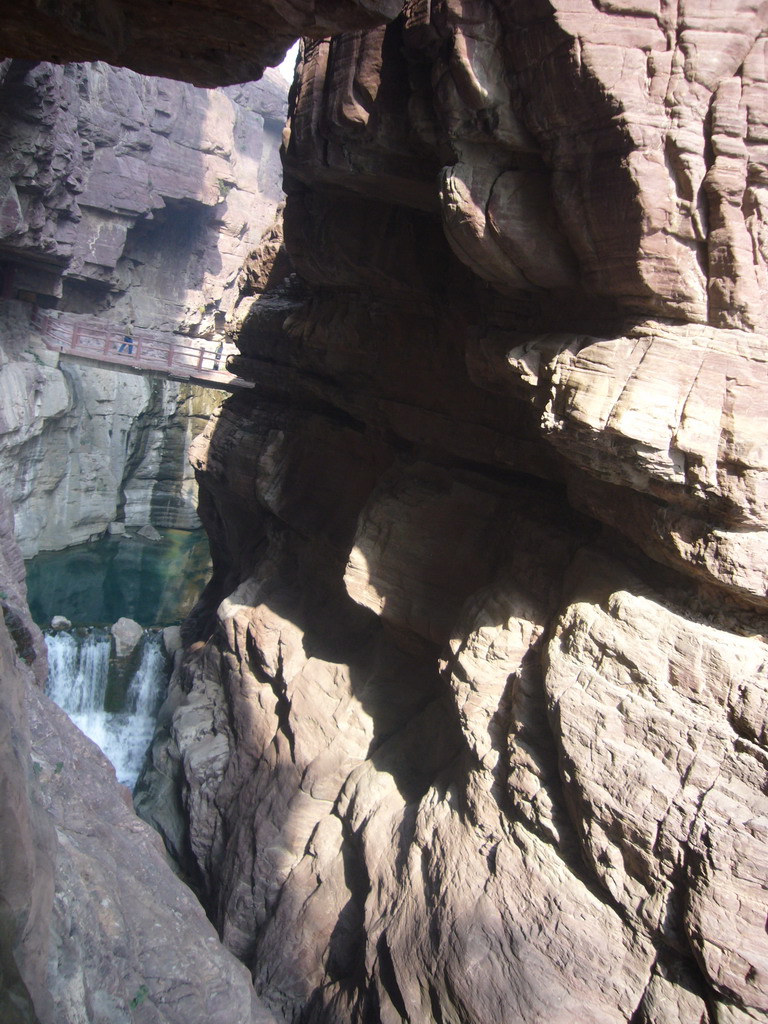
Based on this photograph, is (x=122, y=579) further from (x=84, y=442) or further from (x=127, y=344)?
(x=127, y=344)

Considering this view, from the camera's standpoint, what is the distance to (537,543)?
550cm

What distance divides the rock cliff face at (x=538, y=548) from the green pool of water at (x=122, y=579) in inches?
357

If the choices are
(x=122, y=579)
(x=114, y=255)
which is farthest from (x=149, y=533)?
(x=114, y=255)

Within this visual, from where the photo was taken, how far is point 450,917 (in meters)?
4.44

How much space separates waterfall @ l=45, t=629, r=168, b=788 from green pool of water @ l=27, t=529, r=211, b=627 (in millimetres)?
2513

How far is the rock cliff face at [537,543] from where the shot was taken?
353cm

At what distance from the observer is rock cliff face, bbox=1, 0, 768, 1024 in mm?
3529

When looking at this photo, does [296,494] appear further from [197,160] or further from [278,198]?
[278,198]

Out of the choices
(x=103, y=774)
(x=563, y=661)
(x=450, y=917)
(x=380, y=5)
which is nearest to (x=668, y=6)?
(x=380, y=5)

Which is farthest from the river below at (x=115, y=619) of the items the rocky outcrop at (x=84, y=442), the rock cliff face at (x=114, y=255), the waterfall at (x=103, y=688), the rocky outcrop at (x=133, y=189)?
the rocky outcrop at (x=133, y=189)

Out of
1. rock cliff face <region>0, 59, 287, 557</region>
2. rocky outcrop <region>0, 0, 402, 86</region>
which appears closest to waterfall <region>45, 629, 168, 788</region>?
rock cliff face <region>0, 59, 287, 557</region>

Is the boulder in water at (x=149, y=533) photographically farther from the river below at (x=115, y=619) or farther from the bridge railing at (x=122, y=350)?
the bridge railing at (x=122, y=350)

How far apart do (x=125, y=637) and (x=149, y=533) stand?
7.39 metres

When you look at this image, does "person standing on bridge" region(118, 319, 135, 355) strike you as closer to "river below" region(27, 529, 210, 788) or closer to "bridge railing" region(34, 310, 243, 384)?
"bridge railing" region(34, 310, 243, 384)
